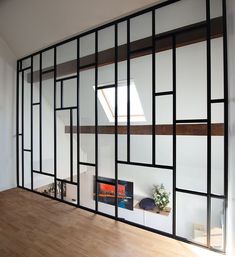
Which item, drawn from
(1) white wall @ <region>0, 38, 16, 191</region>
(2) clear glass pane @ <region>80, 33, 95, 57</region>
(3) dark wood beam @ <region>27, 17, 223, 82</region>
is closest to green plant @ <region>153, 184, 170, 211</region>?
(3) dark wood beam @ <region>27, 17, 223, 82</region>

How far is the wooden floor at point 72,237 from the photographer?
1732 mm

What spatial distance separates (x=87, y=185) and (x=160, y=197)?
153 cm

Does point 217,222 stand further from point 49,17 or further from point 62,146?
point 49,17

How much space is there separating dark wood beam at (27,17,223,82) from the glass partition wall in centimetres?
1

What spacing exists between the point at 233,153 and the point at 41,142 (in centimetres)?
283

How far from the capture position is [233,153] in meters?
1.59

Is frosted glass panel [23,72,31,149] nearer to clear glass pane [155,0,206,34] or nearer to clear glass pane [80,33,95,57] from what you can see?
clear glass pane [80,33,95,57]

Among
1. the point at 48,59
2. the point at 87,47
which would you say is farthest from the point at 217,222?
the point at 48,59

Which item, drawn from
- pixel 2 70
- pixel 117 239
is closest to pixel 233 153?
pixel 117 239

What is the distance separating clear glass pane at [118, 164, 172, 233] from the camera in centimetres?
300

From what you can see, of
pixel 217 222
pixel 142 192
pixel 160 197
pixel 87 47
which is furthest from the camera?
pixel 142 192

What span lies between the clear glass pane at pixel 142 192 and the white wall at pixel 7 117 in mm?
1963

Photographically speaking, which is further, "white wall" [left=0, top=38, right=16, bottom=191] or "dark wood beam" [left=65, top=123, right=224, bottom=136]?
"white wall" [left=0, top=38, right=16, bottom=191]

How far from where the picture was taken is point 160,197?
384cm
